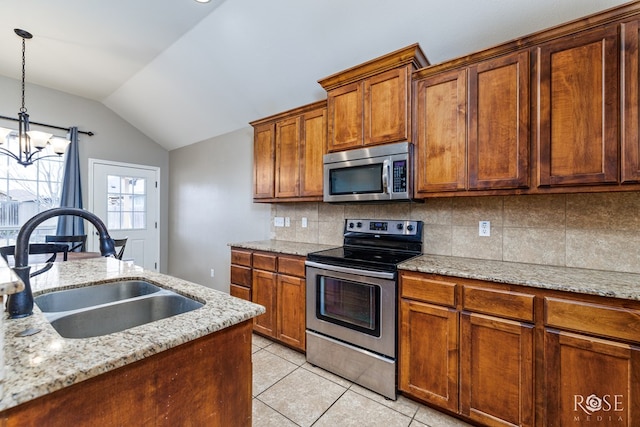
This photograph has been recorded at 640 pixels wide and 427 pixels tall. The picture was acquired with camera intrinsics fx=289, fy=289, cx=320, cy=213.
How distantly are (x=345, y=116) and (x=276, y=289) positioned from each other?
5.54 ft

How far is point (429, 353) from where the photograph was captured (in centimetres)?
184

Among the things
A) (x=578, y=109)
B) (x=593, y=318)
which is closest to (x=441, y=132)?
(x=578, y=109)

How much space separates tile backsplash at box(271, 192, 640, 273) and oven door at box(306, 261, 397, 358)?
694 mm

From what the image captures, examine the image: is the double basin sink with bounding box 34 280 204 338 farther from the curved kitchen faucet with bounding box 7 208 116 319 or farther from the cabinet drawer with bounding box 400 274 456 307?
the cabinet drawer with bounding box 400 274 456 307

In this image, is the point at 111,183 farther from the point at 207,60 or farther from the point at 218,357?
the point at 218,357

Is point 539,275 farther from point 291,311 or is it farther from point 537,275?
point 291,311

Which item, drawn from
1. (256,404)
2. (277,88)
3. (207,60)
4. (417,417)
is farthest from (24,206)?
(417,417)

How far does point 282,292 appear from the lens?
8.78 feet

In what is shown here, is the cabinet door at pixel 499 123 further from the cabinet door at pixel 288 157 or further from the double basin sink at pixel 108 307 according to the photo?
the double basin sink at pixel 108 307

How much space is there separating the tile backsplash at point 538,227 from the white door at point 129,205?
416cm

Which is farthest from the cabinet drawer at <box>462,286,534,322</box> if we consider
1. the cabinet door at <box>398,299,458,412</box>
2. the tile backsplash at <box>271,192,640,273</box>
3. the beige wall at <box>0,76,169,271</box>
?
the beige wall at <box>0,76,169,271</box>

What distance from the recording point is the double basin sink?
3.32 ft

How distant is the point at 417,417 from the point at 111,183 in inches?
202

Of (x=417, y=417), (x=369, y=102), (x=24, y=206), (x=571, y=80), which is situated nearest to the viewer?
(x=571, y=80)
